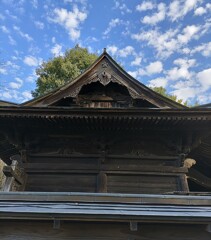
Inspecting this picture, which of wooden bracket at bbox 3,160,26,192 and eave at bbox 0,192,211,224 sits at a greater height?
wooden bracket at bbox 3,160,26,192

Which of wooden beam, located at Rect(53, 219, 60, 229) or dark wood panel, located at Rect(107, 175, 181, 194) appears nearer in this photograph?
wooden beam, located at Rect(53, 219, 60, 229)

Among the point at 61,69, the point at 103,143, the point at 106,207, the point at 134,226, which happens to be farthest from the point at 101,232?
the point at 61,69

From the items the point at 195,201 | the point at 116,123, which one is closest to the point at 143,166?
the point at 116,123

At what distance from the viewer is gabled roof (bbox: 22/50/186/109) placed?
23.8ft

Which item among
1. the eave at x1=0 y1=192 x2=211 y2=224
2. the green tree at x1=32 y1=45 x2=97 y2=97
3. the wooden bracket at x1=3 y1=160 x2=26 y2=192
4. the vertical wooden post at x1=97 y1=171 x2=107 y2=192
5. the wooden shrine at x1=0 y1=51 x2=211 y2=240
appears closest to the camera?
the eave at x1=0 y1=192 x2=211 y2=224

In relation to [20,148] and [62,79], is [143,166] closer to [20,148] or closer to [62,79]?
[20,148]

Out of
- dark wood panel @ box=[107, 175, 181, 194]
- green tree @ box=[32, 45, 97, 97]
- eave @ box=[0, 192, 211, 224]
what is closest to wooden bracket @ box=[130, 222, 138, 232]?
eave @ box=[0, 192, 211, 224]

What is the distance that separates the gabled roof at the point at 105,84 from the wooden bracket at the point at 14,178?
1854 mm

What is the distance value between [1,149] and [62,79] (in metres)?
11.3

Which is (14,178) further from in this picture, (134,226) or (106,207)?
(134,226)

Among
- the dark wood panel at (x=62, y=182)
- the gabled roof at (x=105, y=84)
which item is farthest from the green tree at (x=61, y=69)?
the dark wood panel at (x=62, y=182)

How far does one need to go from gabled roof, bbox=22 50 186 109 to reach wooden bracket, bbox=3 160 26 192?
185 cm

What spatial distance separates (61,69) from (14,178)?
1405cm

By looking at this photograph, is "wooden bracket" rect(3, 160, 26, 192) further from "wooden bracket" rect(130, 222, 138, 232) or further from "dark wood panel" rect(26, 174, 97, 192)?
"wooden bracket" rect(130, 222, 138, 232)
